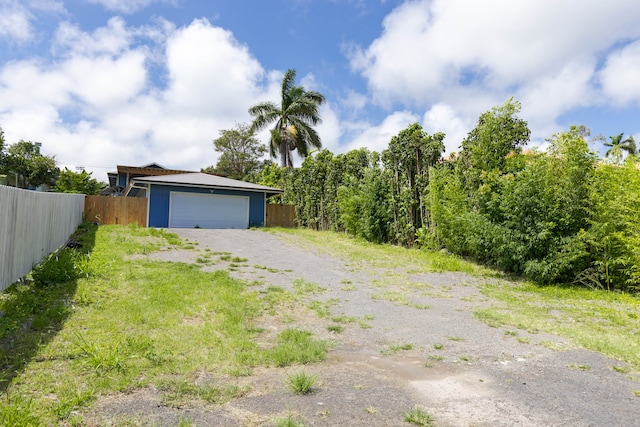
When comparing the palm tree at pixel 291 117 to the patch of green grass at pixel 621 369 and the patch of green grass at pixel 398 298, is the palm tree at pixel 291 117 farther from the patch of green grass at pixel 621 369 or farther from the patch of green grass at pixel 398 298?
the patch of green grass at pixel 621 369

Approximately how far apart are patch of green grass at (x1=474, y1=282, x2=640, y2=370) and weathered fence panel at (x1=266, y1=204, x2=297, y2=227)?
15290 millimetres

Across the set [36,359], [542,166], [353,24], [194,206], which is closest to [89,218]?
[194,206]

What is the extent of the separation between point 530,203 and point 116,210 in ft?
57.6

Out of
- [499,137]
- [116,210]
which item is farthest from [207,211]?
[499,137]

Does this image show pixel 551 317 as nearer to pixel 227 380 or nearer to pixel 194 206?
pixel 227 380

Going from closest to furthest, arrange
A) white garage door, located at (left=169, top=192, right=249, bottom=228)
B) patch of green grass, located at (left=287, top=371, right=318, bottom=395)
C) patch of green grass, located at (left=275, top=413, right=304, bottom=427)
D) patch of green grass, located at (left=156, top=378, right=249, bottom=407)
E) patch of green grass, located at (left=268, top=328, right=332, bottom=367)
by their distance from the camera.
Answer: patch of green grass, located at (left=275, top=413, right=304, bottom=427) → patch of green grass, located at (left=156, top=378, right=249, bottom=407) → patch of green grass, located at (left=287, top=371, right=318, bottom=395) → patch of green grass, located at (left=268, top=328, right=332, bottom=367) → white garage door, located at (left=169, top=192, right=249, bottom=228)

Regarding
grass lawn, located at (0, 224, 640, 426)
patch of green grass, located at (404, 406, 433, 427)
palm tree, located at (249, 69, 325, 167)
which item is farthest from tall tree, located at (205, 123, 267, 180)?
patch of green grass, located at (404, 406, 433, 427)

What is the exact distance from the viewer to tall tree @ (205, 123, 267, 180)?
Answer: 40.1m

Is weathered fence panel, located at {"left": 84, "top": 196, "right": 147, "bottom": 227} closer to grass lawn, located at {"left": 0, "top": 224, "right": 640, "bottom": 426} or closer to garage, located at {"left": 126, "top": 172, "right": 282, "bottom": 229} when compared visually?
garage, located at {"left": 126, "top": 172, "right": 282, "bottom": 229}

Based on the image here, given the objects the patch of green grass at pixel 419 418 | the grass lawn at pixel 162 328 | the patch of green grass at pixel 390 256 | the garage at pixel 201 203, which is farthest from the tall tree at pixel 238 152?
the patch of green grass at pixel 419 418

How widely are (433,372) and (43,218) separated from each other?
7.78 m

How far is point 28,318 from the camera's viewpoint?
4.38 m

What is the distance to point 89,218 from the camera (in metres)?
18.6

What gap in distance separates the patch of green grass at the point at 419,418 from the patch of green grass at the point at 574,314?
2.50m
